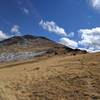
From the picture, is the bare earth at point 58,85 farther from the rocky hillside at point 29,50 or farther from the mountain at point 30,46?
the mountain at point 30,46

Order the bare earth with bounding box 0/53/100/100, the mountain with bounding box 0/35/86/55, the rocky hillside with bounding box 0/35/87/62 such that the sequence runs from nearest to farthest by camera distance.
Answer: the bare earth with bounding box 0/53/100/100, the rocky hillside with bounding box 0/35/87/62, the mountain with bounding box 0/35/86/55

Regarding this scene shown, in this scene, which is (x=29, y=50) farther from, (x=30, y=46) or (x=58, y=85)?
(x=58, y=85)

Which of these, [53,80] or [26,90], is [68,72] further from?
[26,90]

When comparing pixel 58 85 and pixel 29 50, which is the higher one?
pixel 29 50

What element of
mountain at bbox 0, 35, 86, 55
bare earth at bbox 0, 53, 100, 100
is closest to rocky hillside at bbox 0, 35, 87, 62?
mountain at bbox 0, 35, 86, 55

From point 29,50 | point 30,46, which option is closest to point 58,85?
point 29,50

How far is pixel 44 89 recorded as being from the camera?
17.2m

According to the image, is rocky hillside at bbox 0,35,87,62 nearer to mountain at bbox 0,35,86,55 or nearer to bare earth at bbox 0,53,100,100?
mountain at bbox 0,35,86,55

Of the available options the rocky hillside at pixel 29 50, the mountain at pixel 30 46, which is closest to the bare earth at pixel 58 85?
the rocky hillside at pixel 29 50

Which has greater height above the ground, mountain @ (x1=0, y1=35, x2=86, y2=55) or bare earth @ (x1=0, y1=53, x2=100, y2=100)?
mountain @ (x1=0, y1=35, x2=86, y2=55)

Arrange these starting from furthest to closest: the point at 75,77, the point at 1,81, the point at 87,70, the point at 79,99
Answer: the point at 1,81
the point at 87,70
the point at 75,77
the point at 79,99

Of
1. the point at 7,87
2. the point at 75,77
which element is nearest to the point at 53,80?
the point at 75,77

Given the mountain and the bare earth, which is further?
the mountain

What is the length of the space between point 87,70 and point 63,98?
509 cm
